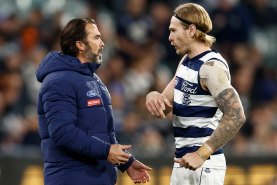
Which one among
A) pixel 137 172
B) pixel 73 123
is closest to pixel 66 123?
pixel 73 123

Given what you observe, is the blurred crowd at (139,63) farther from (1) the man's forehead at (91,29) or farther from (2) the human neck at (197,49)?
(2) the human neck at (197,49)

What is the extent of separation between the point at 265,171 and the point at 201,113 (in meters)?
4.53

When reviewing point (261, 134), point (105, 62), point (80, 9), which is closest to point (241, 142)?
point (261, 134)

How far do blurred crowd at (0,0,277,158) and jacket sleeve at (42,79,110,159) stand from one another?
3.58 m

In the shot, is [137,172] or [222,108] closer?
[222,108]

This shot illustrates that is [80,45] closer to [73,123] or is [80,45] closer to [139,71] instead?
[73,123]

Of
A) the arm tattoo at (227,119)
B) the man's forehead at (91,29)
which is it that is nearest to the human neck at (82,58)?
the man's forehead at (91,29)

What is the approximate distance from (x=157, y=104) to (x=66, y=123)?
79 cm

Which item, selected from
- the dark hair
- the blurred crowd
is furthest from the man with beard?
the blurred crowd

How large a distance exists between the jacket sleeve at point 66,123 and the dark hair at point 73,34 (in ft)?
1.14

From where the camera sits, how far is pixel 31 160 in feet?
27.1

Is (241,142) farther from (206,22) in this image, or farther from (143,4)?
(206,22)

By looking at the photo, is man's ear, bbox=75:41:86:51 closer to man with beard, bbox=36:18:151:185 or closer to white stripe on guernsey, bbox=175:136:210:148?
man with beard, bbox=36:18:151:185

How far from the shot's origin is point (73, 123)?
496 cm
